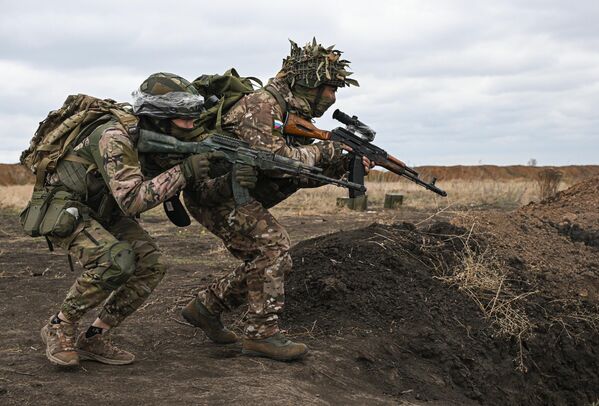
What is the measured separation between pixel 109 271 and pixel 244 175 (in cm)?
102

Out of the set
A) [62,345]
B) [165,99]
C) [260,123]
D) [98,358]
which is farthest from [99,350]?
[260,123]

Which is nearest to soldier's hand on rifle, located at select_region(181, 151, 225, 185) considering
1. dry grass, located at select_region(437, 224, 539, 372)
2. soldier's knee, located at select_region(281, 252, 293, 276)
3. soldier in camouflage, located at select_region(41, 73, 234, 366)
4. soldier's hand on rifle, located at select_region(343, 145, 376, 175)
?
soldier in camouflage, located at select_region(41, 73, 234, 366)

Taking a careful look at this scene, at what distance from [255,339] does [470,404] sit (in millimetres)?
1610

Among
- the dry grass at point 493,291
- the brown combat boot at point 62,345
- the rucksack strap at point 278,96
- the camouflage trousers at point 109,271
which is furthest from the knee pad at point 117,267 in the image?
the dry grass at point 493,291

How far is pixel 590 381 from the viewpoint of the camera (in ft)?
22.2

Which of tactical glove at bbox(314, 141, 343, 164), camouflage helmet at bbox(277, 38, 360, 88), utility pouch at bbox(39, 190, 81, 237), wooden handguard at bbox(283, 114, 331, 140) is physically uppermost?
camouflage helmet at bbox(277, 38, 360, 88)

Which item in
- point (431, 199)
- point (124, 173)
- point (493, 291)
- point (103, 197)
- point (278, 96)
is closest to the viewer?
point (124, 173)

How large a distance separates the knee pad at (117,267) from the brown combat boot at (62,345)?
0.41m

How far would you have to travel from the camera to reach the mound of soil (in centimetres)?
588

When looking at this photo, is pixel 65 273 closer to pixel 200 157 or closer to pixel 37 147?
pixel 37 147

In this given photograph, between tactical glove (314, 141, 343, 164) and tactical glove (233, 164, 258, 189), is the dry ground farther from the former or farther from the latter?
tactical glove (314, 141, 343, 164)

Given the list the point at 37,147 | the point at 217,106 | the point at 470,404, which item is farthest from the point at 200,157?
the point at 470,404

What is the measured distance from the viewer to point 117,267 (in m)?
4.73

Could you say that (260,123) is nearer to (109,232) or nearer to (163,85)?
(163,85)
